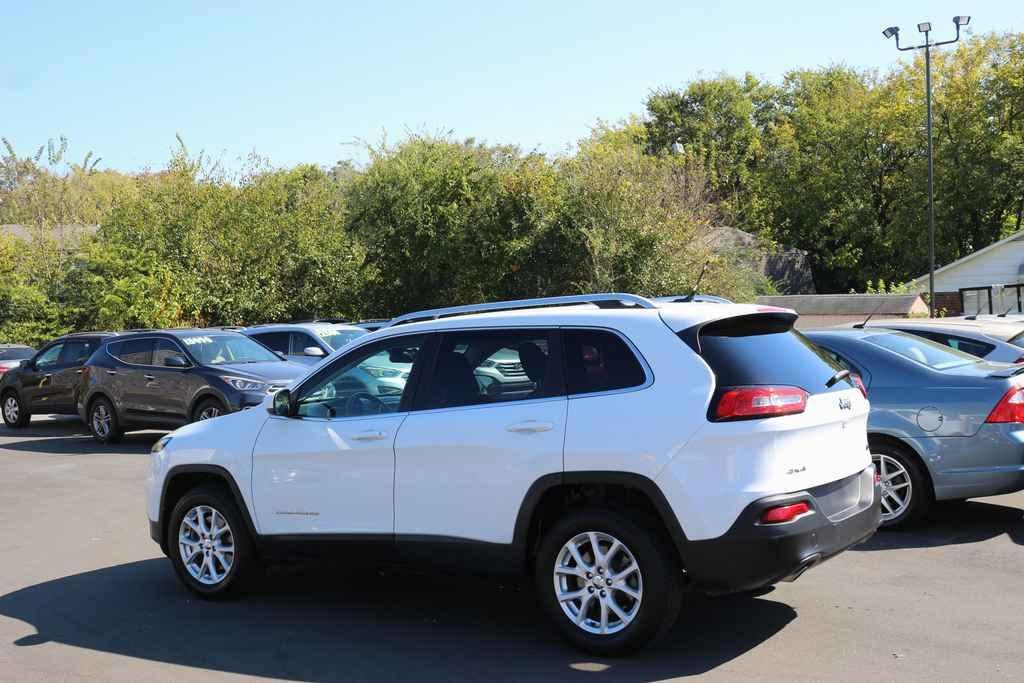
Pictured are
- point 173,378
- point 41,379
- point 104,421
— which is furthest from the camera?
point 41,379

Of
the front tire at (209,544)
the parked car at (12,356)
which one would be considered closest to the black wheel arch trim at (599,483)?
the front tire at (209,544)

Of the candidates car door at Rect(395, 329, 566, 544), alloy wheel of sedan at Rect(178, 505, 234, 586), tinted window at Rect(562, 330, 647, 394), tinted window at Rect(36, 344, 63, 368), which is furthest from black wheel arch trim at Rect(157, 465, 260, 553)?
tinted window at Rect(36, 344, 63, 368)

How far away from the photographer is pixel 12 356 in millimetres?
23938

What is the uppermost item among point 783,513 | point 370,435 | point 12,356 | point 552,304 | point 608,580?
point 552,304

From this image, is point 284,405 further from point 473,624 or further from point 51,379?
point 51,379

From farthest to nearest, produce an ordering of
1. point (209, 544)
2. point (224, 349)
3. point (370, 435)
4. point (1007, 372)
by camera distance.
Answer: point (224, 349) < point (1007, 372) < point (209, 544) < point (370, 435)

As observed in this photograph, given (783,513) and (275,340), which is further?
(275,340)

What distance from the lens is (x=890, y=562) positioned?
7512 millimetres

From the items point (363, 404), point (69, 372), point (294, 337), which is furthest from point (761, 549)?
point (69, 372)

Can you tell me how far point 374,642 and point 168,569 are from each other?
262 cm

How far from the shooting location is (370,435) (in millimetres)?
6184

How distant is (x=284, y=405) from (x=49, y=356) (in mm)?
14503

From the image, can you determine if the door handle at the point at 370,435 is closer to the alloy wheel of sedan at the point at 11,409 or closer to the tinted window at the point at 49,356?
the tinted window at the point at 49,356

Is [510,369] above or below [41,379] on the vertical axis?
above
